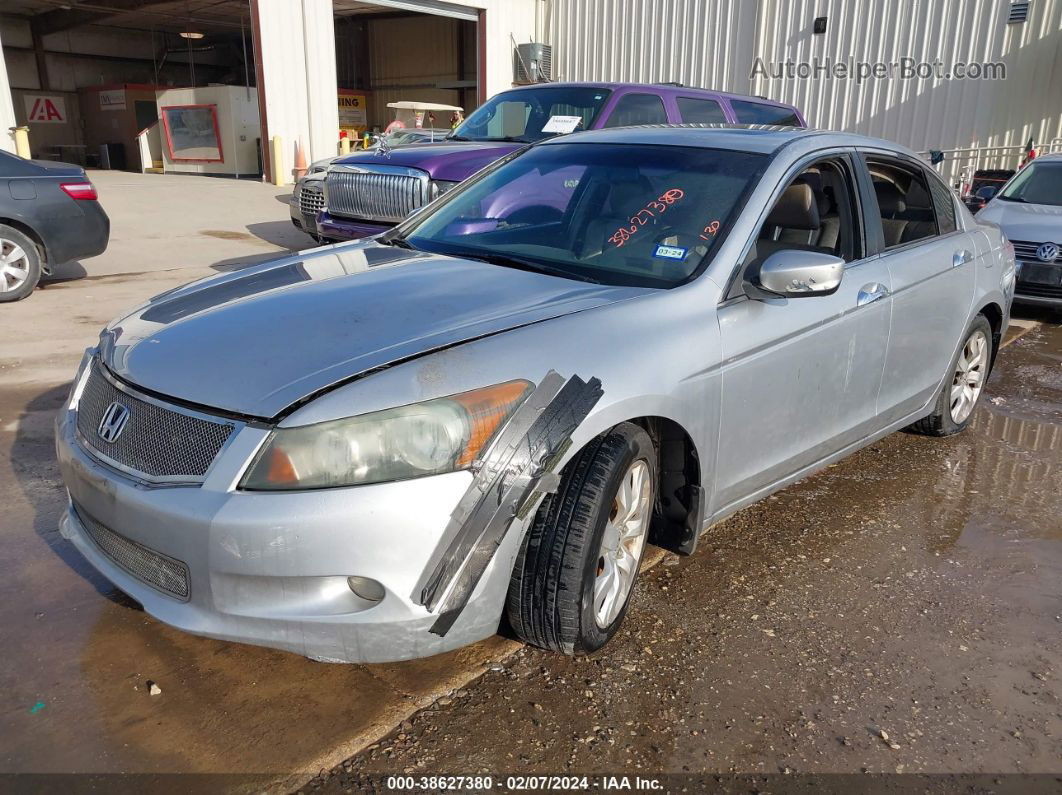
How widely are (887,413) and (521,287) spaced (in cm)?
200

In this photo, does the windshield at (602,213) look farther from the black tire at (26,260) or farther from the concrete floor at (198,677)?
the black tire at (26,260)

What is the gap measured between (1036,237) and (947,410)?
4491 mm

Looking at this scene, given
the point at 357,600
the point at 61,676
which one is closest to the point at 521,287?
the point at 357,600

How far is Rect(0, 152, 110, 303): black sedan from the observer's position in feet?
25.0

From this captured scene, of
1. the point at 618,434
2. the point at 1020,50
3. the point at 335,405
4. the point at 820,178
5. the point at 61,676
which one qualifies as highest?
the point at 1020,50

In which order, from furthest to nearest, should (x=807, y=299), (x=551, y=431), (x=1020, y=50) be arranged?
1. (x=1020, y=50)
2. (x=807, y=299)
3. (x=551, y=431)

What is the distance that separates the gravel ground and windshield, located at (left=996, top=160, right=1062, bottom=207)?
597cm

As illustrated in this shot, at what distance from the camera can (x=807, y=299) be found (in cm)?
336

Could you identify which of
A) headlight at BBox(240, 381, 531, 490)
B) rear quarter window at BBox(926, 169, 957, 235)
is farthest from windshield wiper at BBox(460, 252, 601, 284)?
rear quarter window at BBox(926, 169, 957, 235)

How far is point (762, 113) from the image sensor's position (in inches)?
353

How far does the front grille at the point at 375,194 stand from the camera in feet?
24.3

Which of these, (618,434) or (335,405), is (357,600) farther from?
(618,434)

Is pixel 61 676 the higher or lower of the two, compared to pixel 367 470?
lower

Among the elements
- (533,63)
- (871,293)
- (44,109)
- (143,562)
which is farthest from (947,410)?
(44,109)
